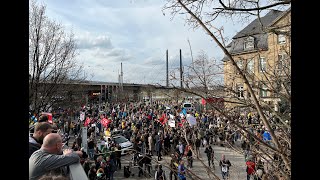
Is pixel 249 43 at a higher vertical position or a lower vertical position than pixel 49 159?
higher

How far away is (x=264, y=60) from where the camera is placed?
16.0 feet

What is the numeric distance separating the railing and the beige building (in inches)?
89.5

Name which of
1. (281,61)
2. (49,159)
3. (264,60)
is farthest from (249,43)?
(49,159)

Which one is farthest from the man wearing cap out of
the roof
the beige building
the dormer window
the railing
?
the dormer window

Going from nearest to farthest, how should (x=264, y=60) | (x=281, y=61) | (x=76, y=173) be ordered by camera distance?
(x=76, y=173) → (x=281, y=61) → (x=264, y=60)

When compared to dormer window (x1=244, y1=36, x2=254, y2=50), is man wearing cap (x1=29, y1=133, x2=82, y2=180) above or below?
below

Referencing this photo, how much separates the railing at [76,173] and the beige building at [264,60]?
2.27m

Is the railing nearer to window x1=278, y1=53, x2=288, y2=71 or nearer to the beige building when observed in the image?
the beige building

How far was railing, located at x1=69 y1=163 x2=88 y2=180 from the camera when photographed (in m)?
2.28

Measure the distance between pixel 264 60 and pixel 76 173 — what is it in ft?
12.9

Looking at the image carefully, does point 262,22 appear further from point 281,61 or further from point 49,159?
point 49,159

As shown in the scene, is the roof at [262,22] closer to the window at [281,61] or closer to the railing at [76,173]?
the window at [281,61]
